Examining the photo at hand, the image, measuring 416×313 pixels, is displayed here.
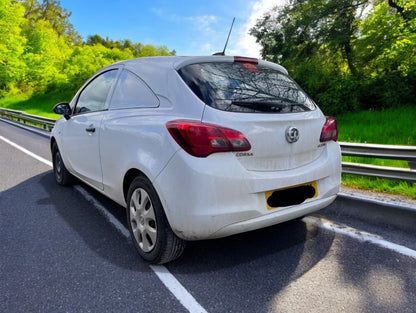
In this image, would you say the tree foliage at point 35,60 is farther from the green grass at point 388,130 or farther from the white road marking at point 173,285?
the white road marking at point 173,285

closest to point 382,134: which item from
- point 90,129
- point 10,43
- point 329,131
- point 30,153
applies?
point 329,131

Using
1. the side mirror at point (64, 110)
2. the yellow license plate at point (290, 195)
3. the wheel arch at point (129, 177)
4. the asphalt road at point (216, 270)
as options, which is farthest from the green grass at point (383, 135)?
the side mirror at point (64, 110)

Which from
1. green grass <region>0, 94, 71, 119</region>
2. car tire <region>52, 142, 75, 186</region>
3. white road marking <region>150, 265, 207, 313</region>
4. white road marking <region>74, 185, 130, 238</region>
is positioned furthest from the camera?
green grass <region>0, 94, 71, 119</region>

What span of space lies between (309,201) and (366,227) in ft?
3.47

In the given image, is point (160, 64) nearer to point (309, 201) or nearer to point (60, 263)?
point (309, 201)

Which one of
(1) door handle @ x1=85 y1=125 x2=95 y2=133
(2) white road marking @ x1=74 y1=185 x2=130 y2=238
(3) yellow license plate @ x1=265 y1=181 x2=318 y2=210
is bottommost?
(2) white road marking @ x1=74 y1=185 x2=130 y2=238

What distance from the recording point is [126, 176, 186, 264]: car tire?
99.9 inches

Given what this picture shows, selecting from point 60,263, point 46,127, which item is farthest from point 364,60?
point 60,263

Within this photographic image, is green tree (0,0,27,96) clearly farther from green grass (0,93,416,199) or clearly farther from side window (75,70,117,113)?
side window (75,70,117,113)

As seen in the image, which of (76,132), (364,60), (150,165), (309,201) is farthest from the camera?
(364,60)

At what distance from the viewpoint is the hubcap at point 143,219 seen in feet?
8.76

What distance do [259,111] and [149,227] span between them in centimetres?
131

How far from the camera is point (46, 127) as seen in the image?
13.4m

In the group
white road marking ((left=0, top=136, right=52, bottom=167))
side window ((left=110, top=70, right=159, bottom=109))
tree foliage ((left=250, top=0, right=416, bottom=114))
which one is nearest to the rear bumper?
side window ((left=110, top=70, right=159, bottom=109))
